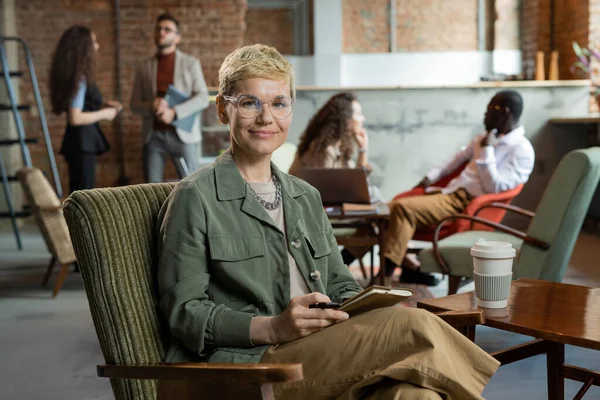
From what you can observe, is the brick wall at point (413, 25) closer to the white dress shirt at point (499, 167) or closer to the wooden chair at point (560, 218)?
the white dress shirt at point (499, 167)

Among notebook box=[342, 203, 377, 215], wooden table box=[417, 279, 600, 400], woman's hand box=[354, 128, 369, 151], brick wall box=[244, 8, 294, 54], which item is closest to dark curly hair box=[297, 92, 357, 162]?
woman's hand box=[354, 128, 369, 151]

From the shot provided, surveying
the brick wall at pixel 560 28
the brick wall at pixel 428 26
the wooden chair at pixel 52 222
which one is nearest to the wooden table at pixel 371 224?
the wooden chair at pixel 52 222

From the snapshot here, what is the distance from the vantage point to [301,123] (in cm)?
763

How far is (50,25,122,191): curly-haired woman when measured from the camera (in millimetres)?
5723

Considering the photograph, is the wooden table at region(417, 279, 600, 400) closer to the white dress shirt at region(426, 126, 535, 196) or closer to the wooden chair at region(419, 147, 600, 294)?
the wooden chair at region(419, 147, 600, 294)

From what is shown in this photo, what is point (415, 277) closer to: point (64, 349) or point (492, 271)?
point (64, 349)

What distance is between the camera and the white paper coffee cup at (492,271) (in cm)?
205

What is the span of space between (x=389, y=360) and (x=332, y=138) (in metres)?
3.51

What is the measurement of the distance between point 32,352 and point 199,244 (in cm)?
241

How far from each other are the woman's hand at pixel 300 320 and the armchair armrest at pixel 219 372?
0.13 meters

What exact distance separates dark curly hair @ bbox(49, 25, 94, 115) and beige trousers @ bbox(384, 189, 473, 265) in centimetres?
244

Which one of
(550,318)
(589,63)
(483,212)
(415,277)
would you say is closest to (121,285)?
(550,318)

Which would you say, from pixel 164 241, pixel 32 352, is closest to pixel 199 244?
pixel 164 241

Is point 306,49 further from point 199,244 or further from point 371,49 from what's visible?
point 199,244
